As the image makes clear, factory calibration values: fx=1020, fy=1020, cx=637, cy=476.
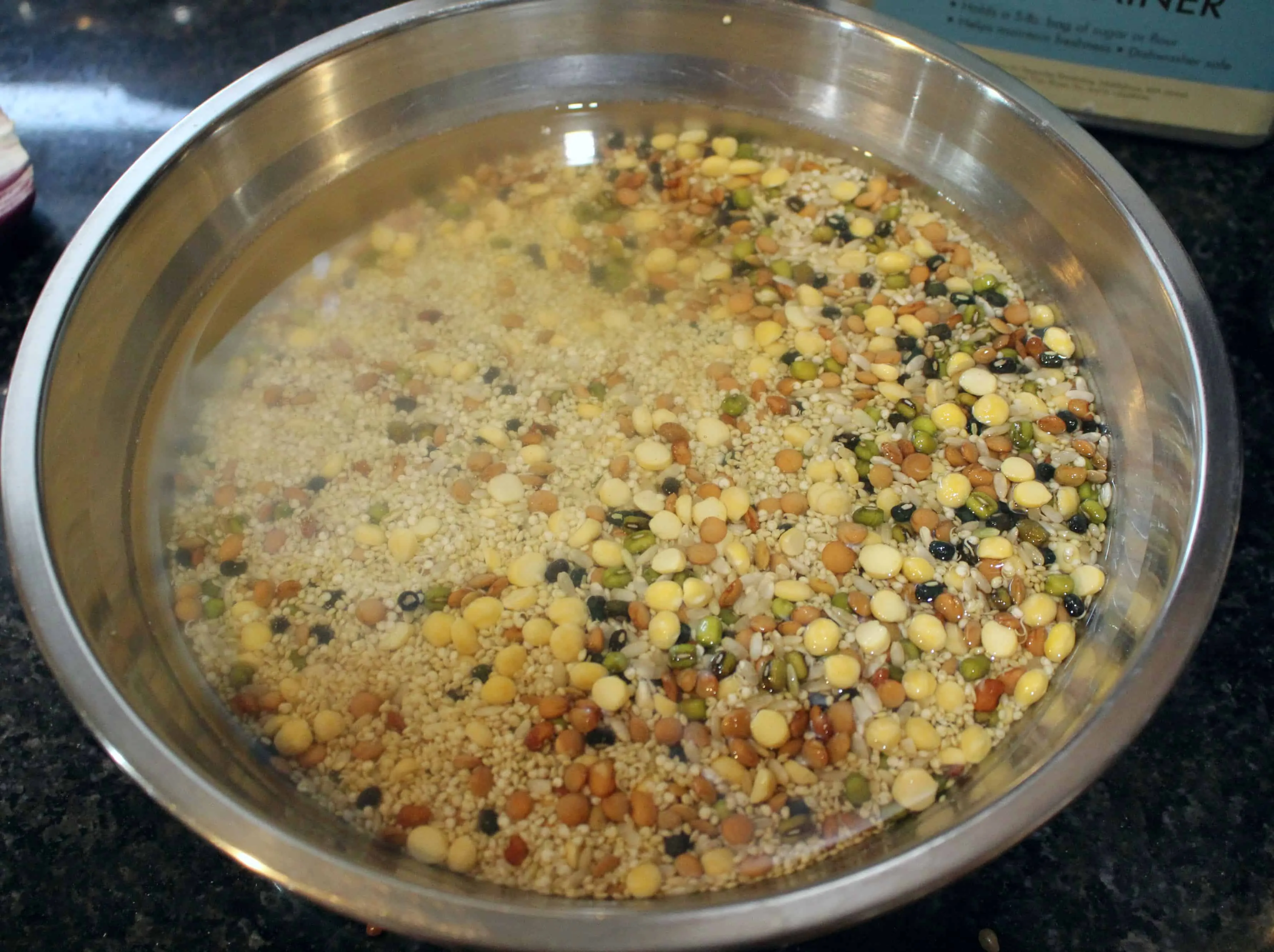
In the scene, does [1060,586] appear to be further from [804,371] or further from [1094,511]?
[804,371]

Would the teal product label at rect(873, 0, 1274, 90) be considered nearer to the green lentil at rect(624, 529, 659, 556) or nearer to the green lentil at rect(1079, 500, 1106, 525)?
the green lentil at rect(1079, 500, 1106, 525)

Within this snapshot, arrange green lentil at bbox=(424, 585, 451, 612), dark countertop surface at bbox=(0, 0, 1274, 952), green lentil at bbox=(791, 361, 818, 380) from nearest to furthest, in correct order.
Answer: dark countertop surface at bbox=(0, 0, 1274, 952) → green lentil at bbox=(424, 585, 451, 612) → green lentil at bbox=(791, 361, 818, 380)

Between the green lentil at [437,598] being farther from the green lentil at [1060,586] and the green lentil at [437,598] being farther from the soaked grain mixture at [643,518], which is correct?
the green lentil at [1060,586]

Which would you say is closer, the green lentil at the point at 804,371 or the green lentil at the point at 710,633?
the green lentil at the point at 710,633

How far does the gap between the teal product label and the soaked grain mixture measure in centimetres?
19

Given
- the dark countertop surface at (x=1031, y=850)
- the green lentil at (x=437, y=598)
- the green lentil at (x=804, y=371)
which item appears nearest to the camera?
the dark countertop surface at (x=1031, y=850)

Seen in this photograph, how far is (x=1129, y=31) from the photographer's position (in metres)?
1.00

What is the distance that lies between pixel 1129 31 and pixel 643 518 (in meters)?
0.68

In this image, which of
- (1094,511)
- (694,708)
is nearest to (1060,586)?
(1094,511)

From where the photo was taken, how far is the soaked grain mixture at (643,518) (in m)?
0.81

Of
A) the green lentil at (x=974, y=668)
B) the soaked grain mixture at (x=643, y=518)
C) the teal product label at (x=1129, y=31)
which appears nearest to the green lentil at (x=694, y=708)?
the soaked grain mixture at (x=643, y=518)

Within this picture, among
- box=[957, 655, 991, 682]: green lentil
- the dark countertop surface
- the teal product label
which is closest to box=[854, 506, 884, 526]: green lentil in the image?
box=[957, 655, 991, 682]: green lentil

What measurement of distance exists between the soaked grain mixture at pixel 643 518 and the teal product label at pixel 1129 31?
19 cm

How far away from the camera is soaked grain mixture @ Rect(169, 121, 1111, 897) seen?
2.65ft
